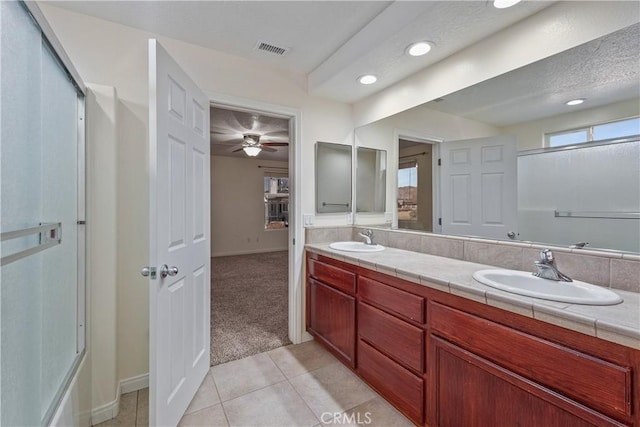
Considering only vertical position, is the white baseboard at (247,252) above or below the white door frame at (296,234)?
below

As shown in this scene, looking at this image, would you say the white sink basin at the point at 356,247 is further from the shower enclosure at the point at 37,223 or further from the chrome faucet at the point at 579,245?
the shower enclosure at the point at 37,223

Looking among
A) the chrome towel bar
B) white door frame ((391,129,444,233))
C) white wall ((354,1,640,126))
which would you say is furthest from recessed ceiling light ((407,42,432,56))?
the chrome towel bar

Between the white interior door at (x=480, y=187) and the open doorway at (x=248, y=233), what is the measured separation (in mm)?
1363

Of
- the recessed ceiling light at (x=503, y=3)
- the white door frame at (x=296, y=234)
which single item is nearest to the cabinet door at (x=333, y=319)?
the white door frame at (x=296, y=234)

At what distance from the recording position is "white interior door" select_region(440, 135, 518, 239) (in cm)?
166

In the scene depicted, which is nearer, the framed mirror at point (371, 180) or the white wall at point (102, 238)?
the white wall at point (102, 238)

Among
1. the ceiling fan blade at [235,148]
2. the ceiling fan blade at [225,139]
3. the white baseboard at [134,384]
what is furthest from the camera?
the ceiling fan blade at [235,148]

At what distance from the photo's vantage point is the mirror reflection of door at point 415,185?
2.20 metres

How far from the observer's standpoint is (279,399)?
1.77 metres

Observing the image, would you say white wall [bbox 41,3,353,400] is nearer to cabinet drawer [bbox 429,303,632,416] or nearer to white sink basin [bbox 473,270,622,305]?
cabinet drawer [bbox 429,303,632,416]

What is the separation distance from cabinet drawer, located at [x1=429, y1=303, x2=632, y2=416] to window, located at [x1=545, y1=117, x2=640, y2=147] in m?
1.04

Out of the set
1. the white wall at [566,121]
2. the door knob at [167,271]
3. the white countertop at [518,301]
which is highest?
the white wall at [566,121]

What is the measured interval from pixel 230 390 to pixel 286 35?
2483 millimetres

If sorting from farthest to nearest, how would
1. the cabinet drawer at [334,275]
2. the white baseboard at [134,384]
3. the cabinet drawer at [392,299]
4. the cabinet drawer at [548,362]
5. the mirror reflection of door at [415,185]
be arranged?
1. the mirror reflection of door at [415,185]
2. the cabinet drawer at [334,275]
3. the white baseboard at [134,384]
4. the cabinet drawer at [392,299]
5. the cabinet drawer at [548,362]
